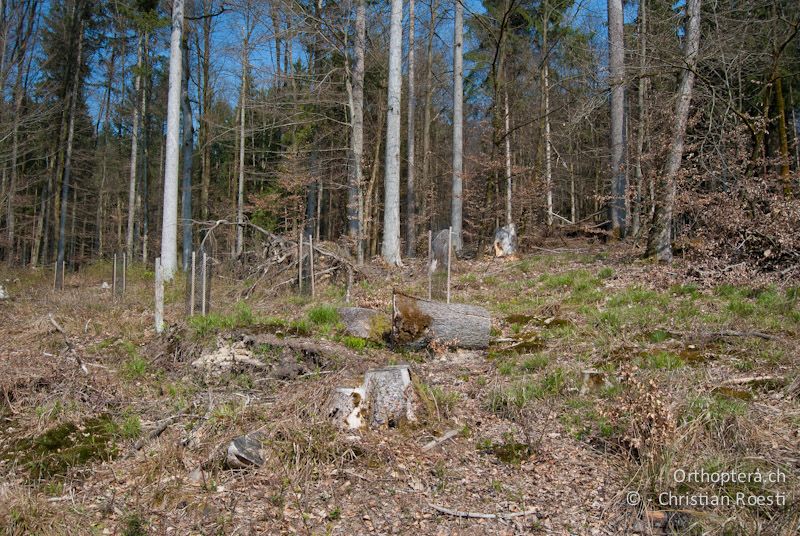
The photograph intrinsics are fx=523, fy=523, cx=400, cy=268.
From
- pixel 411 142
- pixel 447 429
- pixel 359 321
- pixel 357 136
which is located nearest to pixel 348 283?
pixel 359 321

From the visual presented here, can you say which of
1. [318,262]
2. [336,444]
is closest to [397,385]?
[336,444]

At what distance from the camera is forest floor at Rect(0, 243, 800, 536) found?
11.6 feet

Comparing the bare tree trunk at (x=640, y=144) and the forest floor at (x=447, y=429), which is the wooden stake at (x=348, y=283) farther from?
the bare tree trunk at (x=640, y=144)

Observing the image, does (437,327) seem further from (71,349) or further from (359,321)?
(71,349)

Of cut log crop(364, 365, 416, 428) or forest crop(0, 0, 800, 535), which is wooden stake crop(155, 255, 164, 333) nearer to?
forest crop(0, 0, 800, 535)

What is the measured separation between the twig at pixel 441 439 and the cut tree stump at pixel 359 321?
2.76m

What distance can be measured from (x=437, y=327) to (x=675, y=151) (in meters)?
6.61

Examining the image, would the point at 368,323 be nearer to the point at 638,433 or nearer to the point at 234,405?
the point at 234,405

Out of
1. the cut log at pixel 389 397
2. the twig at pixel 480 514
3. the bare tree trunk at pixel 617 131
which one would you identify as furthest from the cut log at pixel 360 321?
the bare tree trunk at pixel 617 131

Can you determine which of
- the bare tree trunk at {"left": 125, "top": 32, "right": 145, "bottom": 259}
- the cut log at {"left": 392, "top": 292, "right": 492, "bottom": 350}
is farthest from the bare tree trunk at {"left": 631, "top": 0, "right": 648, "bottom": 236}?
the bare tree trunk at {"left": 125, "top": 32, "right": 145, "bottom": 259}

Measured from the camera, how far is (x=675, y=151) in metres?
10.1

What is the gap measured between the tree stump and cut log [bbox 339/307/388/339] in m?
6.60

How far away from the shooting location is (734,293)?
24.6ft

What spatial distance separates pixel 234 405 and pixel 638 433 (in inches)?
144
